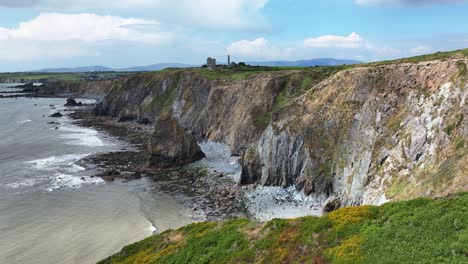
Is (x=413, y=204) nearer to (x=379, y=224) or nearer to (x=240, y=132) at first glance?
(x=379, y=224)

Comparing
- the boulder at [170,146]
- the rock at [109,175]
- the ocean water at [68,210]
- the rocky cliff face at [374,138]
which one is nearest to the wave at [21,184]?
the ocean water at [68,210]

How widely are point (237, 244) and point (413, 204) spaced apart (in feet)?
35.3

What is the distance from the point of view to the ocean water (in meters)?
36.6

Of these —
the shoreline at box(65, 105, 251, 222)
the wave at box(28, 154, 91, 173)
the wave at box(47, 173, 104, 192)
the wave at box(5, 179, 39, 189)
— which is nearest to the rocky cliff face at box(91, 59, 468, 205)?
the shoreline at box(65, 105, 251, 222)

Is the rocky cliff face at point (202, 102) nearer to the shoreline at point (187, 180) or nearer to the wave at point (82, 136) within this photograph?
the shoreline at point (187, 180)

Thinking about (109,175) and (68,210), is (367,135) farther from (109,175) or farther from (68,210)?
(109,175)

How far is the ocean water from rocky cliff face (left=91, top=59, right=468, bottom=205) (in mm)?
15920

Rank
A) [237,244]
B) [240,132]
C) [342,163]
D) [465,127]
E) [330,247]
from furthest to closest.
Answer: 1. [240,132]
2. [342,163]
3. [465,127]
4. [237,244]
5. [330,247]

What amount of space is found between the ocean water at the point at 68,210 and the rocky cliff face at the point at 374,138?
1645 centimetres

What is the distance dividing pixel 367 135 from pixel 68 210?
38.7m

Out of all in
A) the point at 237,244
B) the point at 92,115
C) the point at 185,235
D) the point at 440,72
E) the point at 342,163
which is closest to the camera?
the point at 237,244

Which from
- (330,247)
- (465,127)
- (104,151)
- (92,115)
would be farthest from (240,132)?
(92,115)

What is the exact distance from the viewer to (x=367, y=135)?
144ft

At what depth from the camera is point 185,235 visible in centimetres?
2814
